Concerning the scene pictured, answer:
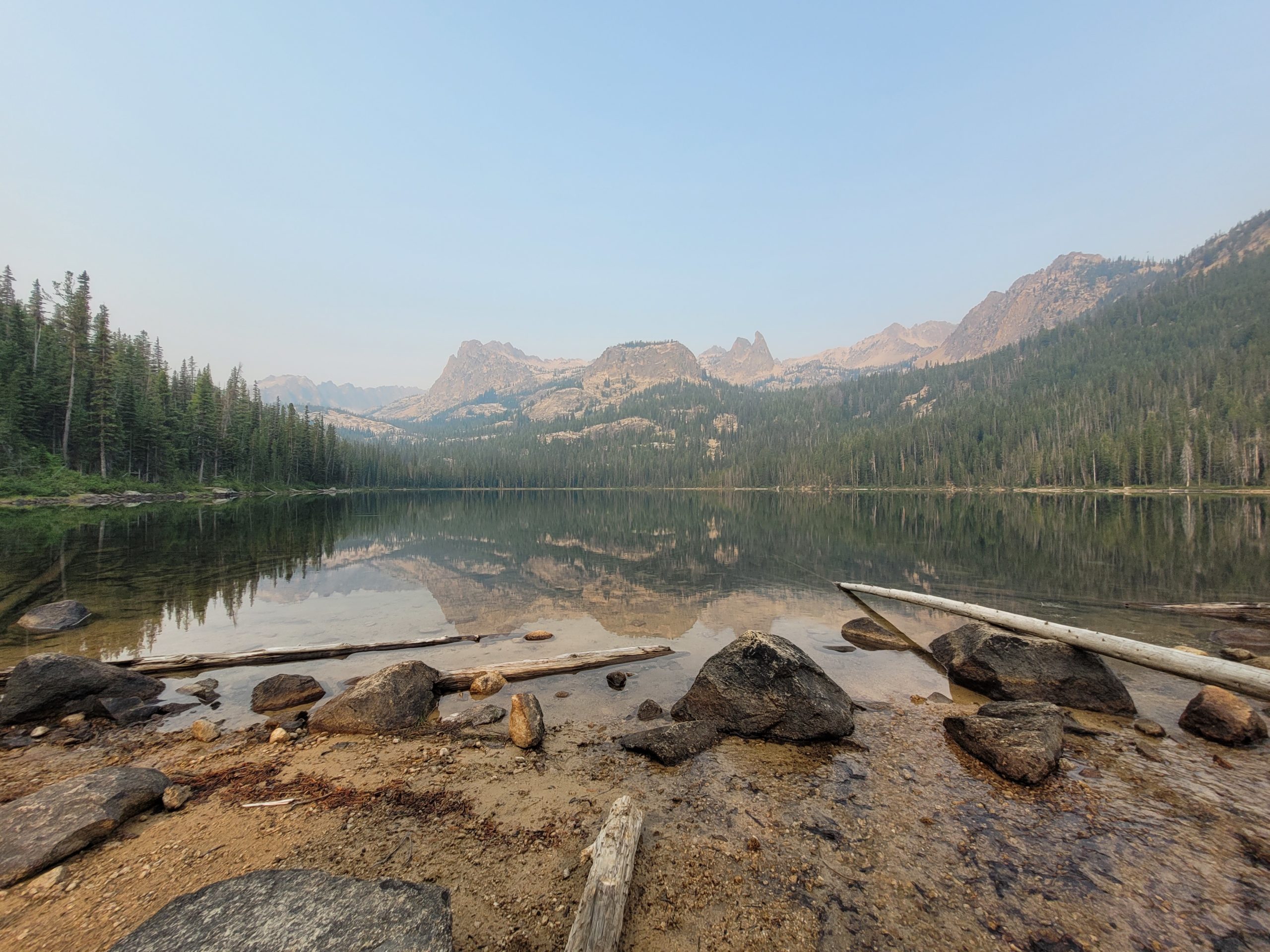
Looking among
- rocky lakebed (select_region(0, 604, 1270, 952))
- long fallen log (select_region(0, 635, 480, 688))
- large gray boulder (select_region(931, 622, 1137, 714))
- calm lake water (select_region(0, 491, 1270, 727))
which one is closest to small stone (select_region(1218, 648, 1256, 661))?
calm lake water (select_region(0, 491, 1270, 727))

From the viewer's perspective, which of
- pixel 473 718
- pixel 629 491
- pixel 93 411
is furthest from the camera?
pixel 629 491

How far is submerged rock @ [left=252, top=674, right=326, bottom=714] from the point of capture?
9.52m

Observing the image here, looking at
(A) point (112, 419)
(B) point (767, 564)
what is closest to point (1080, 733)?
(B) point (767, 564)

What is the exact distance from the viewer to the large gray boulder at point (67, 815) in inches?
187

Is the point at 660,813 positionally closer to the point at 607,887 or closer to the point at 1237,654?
the point at 607,887

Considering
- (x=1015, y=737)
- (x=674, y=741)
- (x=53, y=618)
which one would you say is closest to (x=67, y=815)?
(x=674, y=741)

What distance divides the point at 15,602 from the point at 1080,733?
2818cm

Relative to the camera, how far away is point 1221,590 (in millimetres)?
18516

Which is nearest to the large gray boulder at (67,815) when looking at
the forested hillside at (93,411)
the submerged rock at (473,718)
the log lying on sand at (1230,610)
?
the submerged rock at (473,718)

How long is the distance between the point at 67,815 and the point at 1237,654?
69.1 feet

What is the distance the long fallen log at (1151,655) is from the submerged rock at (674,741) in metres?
7.49

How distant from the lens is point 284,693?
9.73 meters

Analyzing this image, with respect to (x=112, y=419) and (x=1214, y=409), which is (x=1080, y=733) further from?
(x=1214, y=409)

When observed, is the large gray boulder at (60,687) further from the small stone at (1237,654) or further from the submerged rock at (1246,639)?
the submerged rock at (1246,639)
